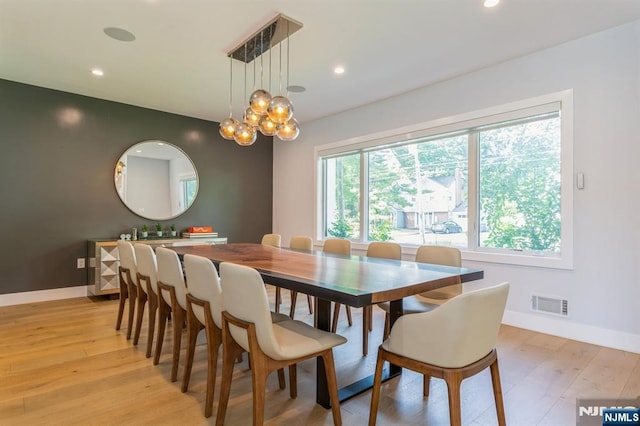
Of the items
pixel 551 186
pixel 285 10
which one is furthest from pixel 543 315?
pixel 285 10

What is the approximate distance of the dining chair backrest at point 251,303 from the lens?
4.98ft

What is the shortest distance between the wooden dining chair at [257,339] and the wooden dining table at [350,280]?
0.23 m

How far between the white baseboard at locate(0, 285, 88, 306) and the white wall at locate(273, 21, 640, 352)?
507 centimetres

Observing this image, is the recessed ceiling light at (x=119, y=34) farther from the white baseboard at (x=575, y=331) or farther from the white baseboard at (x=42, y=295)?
the white baseboard at (x=575, y=331)

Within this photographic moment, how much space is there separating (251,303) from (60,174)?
4260mm

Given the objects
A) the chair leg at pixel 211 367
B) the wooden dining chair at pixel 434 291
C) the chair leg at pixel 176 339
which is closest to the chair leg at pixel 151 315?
the chair leg at pixel 176 339

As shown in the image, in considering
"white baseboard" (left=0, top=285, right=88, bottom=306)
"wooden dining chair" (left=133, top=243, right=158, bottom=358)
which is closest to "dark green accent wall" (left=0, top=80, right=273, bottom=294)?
"white baseboard" (left=0, top=285, right=88, bottom=306)

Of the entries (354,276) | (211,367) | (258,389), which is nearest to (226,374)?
(211,367)

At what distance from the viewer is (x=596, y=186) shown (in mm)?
2961

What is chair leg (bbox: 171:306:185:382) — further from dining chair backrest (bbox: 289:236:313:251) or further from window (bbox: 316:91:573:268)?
window (bbox: 316:91:573:268)

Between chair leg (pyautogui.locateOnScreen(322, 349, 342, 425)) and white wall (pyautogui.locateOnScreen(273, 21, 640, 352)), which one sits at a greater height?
white wall (pyautogui.locateOnScreen(273, 21, 640, 352))

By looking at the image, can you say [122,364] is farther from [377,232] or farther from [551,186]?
[551,186]

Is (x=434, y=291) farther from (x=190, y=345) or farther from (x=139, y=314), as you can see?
(x=139, y=314)

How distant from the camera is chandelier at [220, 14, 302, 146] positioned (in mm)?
2655
